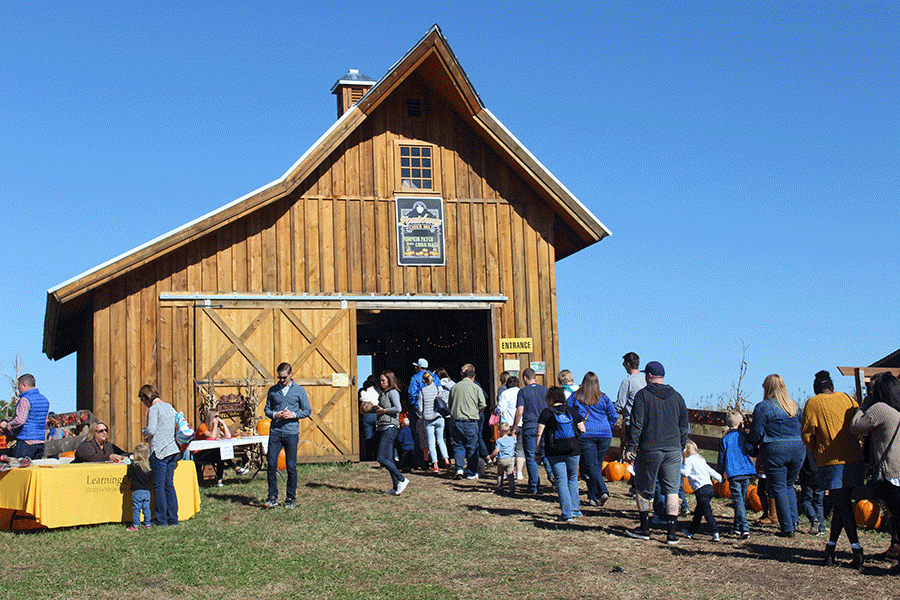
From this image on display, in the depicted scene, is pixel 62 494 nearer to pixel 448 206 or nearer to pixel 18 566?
pixel 18 566

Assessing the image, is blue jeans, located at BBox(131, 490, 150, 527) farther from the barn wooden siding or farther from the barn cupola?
the barn cupola

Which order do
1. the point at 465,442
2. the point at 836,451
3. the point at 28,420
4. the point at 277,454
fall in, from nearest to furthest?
the point at 836,451, the point at 277,454, the point at 28,420, the point at 465,442

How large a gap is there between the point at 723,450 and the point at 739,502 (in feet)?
1.87

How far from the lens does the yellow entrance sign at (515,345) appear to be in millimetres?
15695

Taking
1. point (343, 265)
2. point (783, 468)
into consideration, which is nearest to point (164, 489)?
point (343, 265)

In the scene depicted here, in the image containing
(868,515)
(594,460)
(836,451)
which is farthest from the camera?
(594,460)

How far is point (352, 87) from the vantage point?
2211cm

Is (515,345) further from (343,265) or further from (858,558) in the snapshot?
(858,558)

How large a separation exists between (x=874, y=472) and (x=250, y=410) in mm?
9954

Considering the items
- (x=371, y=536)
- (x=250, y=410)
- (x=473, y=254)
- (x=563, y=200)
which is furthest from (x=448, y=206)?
(x=371, y=536)

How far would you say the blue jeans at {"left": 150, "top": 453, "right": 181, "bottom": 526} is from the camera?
9.84m

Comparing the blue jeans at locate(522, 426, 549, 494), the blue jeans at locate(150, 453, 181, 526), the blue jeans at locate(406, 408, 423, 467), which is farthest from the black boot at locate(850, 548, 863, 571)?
the blue jeans at locate(406, 408, 423, 467)

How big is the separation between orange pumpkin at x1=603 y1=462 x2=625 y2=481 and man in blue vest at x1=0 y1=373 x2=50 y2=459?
8.12 meters

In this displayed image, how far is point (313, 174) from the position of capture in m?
15.3
